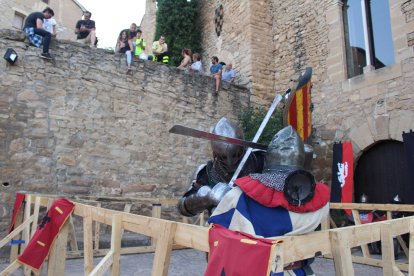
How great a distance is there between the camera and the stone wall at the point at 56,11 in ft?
50.6

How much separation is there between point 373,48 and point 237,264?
22.0ft

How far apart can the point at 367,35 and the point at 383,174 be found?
272cm

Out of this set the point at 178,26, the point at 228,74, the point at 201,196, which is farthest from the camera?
the point at 178,26

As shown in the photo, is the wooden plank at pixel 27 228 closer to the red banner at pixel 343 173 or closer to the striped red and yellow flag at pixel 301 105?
the striped red and yellow flag at pixel 301 105

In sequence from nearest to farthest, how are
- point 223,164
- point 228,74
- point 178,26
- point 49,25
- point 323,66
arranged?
point 223,164, point 49,25, point 323,66, point 228,74, point 178,26

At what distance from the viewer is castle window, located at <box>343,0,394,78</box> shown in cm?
666

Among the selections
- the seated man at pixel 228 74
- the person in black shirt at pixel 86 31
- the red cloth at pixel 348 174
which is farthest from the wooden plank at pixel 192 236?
the seated man at pixel 228 74

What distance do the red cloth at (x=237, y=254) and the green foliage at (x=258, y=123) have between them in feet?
20.0

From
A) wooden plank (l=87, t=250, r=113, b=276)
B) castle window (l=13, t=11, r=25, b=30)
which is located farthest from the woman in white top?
castle window (l=13, t=11, r=25, b=30)

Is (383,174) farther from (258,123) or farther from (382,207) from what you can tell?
(258,123)

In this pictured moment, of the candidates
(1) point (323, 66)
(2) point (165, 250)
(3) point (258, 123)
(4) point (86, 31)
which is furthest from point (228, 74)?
A: (2) point (165, 250)

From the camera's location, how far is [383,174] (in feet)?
21.0

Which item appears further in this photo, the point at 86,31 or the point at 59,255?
the point at 86,31

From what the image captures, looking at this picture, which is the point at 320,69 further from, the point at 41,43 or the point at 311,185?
the point at 311,185
